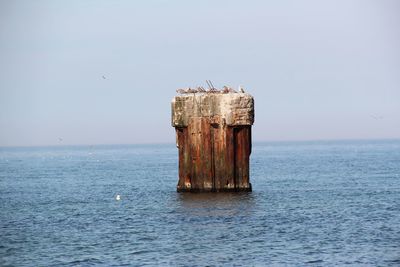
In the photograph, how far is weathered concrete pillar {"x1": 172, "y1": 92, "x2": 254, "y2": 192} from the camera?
48125 millimetres

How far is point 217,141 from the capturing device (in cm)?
4838

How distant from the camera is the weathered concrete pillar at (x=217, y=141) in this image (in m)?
48.1

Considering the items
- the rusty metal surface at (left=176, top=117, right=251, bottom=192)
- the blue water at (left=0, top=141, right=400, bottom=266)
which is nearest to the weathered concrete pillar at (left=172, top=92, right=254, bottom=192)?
the rusty metal surface at (left=176, top=117, right=251, bottom=192)

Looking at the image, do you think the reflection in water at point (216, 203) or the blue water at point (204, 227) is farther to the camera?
the reflection in water at point (216, 203)

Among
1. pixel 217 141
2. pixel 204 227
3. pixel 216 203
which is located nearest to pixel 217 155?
pixel 217 141

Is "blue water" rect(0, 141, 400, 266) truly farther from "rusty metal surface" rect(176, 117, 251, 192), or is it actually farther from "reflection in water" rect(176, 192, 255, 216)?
"rusty metal surface" rect(176, 117, 251, 192)

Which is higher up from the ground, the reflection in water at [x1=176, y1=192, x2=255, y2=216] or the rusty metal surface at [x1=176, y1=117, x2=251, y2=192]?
the rusty metal surface at [x1=176, y1=117, x2=251, y2=192]

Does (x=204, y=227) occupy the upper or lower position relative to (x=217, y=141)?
lower

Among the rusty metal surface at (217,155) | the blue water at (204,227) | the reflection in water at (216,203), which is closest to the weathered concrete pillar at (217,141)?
the rusty metal surface at (217,155)

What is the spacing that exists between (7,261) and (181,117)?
784 inches

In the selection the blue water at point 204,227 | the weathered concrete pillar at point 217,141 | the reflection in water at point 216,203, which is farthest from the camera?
the weathered concrete pillar at point 217,141

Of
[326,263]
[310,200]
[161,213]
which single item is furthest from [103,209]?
[326,263]

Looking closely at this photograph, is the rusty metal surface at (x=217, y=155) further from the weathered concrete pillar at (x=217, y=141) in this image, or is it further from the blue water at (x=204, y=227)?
the blue water at (x=204, y=227)

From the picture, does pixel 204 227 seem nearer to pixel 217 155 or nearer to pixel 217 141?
pixel 217 155
